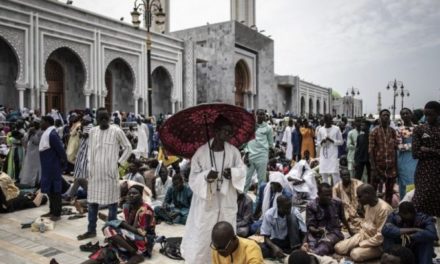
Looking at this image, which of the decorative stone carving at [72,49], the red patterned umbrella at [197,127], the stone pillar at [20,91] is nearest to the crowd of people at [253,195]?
the red patterned umbrella at [197,127]

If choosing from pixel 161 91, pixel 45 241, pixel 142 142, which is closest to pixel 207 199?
pixel 45 241

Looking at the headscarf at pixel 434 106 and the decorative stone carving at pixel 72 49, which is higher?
the decorative stone carving at pixel 72 49

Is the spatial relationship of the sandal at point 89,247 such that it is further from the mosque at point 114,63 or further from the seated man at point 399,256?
the mosque at point 114,63

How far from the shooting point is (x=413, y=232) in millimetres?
3723

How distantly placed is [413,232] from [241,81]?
27.3 m

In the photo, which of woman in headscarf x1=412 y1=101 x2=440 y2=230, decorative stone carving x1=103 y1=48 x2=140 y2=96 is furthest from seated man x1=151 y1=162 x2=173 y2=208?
Result: decorative stone carving x1=103 y1=48 x2=140 y2=96

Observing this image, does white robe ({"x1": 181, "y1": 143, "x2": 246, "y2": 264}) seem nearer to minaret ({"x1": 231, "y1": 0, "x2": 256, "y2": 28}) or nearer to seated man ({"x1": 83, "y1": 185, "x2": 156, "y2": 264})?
seated man ({"x1": 83, "y1": 185, "x2": 156, "y2": 264})

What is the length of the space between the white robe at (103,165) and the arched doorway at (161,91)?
55.6 ft

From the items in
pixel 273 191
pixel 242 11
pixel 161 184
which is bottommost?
pixel 161 184

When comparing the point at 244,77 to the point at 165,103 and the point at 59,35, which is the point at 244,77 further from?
the point at 59,35

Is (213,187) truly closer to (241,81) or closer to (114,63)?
(114,63)

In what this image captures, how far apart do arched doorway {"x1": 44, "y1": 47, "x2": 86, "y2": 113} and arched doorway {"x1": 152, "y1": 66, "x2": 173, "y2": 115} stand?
541 centimetres

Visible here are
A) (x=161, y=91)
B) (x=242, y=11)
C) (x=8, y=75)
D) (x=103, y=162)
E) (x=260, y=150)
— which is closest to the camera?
(x=103, y=162)

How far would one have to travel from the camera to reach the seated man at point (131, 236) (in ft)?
14.0
